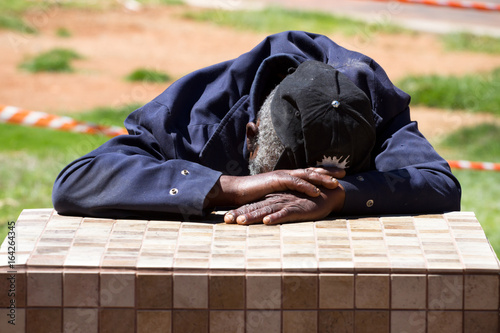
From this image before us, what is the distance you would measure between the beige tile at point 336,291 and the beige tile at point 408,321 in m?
0.14

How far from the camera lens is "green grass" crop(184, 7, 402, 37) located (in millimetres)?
12164

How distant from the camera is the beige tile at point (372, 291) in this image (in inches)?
90.1

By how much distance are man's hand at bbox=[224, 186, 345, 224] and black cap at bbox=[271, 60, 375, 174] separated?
123 millimetres

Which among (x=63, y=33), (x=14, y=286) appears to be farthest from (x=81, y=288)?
(x=63, y=33)

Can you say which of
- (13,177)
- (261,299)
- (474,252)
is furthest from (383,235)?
(13,177)

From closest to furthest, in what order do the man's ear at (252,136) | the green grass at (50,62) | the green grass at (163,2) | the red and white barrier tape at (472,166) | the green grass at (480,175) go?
the man's ear at (252,136) → the green grass at (480,175) → the red and white barrier tape at (472,166) → the green grass at (50,62) → the green grass at (163,2)

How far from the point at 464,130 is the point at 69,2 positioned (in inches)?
375

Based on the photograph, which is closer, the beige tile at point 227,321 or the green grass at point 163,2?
the beige tile at point 227,321

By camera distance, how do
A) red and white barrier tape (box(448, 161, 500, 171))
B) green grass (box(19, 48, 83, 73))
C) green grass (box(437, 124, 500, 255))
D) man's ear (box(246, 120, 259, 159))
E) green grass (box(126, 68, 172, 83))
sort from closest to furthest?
1. man's ear (box(246, 120, 259, 159))
2. green grass (box(437, 124, 500, 255))
3. red and white barrier tape (box(448, 161, 500, 171))
4. green grass (box(126, 68, 172, 83))
5. green grass (box(19, 48, 83, 73))

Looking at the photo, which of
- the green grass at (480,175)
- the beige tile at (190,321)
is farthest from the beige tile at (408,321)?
the green grass at (480,175)

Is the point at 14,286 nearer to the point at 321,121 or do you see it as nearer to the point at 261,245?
the point at 261,245

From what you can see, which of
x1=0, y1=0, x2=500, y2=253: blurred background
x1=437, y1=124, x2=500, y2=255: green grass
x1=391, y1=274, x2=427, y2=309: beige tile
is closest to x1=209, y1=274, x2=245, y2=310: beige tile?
x1=391, y1=274, x2=427, y2=309: beige tile

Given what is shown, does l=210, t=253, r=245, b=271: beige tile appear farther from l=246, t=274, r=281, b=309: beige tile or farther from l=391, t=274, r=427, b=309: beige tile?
l=391, t=274, r=427, b=309: beige tile

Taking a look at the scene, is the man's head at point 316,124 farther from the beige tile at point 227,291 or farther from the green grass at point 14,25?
the green grass at point 14,25
